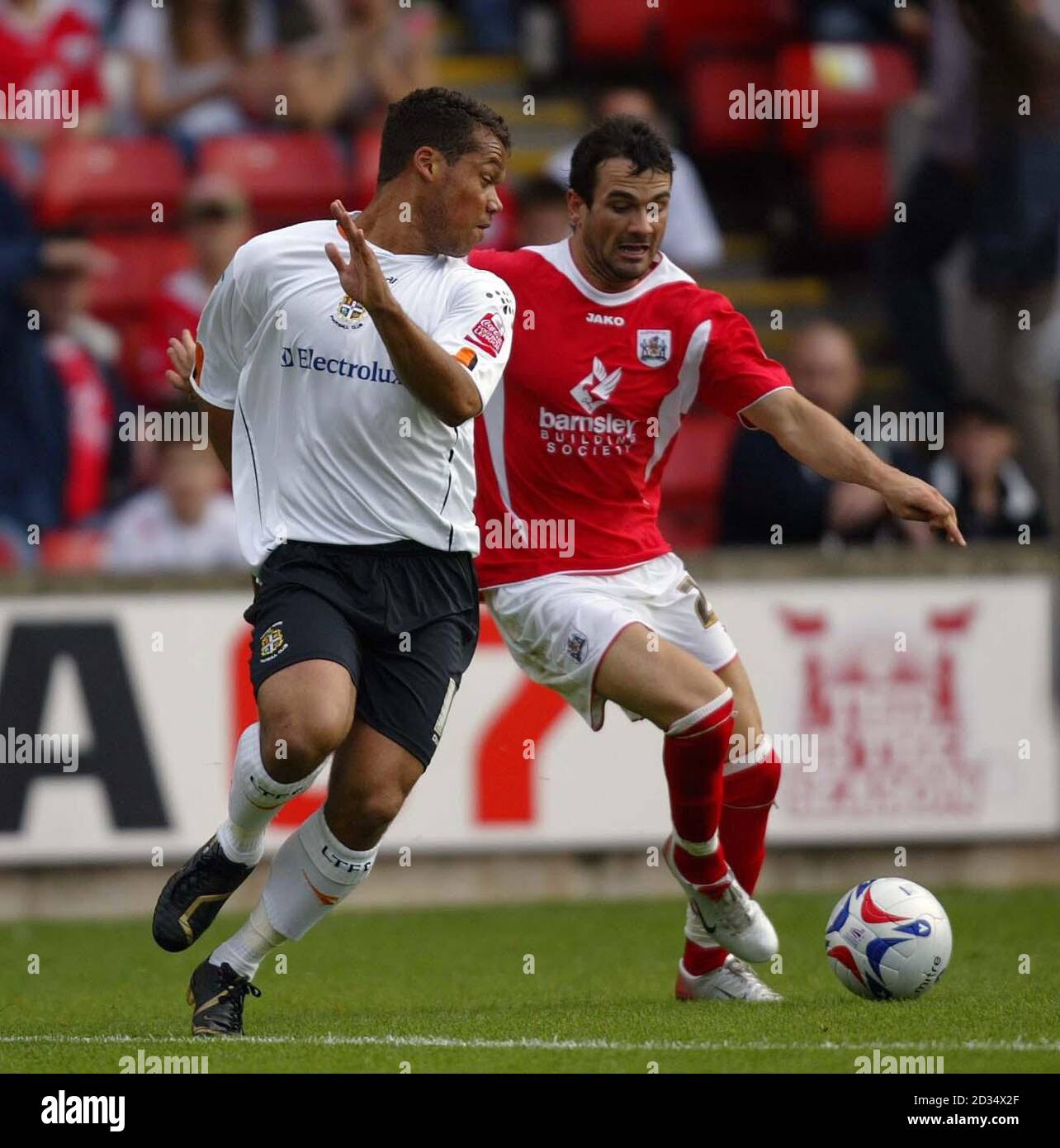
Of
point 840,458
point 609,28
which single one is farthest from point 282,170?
point 840,458

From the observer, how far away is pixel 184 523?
1083 centimetres

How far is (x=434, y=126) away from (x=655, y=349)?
49.5 inches

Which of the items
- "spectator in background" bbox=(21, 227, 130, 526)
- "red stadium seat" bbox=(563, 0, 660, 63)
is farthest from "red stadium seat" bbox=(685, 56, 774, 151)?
"spectator in background" bbox=(21, 227, 130, 526)

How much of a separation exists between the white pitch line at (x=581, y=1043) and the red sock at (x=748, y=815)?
1.17 meters

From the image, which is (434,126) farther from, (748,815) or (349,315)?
(748,815)

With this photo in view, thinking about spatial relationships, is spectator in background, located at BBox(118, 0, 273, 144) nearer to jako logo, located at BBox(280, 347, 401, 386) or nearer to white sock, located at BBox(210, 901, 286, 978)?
jako logo, located at BBox(280, 347, 401, 386)

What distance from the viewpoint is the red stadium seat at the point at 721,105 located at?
1434cm

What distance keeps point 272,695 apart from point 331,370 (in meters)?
0.90

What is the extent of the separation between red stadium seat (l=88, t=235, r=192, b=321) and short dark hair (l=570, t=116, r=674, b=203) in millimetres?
6072

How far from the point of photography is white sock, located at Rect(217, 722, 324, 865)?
558 cm

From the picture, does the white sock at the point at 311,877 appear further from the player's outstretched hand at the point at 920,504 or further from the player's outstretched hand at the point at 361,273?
the player's outstretched hand at the point at 920,504

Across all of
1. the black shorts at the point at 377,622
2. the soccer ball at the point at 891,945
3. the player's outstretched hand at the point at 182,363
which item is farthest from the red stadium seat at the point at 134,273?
the soccer ball at the point at 891,945
